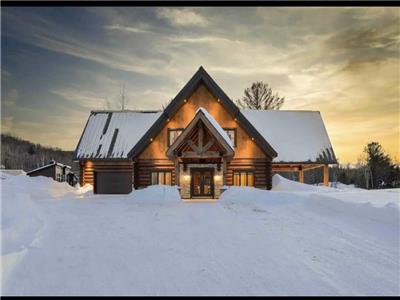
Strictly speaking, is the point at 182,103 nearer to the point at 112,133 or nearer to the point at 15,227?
the point at 112,133

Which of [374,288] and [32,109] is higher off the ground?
[32,109]

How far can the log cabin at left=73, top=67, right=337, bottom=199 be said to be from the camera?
18.4 metres

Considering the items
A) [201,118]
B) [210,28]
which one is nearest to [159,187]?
[201,118]

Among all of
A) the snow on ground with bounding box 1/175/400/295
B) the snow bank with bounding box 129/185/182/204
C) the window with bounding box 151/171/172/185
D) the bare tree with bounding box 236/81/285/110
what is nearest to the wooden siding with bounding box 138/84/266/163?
the window with bounding box 151/171/172/185

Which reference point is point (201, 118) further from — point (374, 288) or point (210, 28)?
point (374, 288)

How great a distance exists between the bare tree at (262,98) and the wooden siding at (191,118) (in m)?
17.4

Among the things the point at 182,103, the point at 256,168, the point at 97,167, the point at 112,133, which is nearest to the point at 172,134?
the point at 182,103

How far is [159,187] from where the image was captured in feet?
56.4

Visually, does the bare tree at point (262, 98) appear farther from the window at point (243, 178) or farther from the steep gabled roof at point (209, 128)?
the steep gabled roof at point (209, 128)

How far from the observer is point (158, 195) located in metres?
16.4

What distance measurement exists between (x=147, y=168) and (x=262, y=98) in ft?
75.0

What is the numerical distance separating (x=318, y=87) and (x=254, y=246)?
16.5 metres

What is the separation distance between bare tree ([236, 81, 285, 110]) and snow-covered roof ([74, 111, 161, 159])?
15.3 metres

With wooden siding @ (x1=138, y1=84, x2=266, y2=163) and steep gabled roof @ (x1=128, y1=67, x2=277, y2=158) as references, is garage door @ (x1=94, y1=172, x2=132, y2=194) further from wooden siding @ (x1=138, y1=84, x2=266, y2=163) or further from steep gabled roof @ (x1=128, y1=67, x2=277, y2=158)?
steep gabled roof @ (x1=128, y1=67, x2=277, y2=158)
